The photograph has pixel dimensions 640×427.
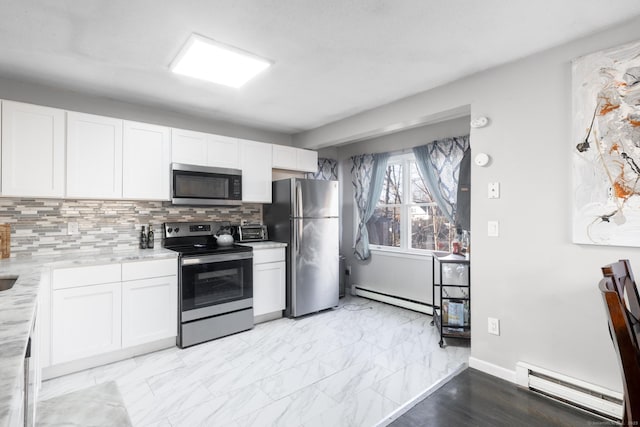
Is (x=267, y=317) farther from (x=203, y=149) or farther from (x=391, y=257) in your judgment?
(x=203, y=149)

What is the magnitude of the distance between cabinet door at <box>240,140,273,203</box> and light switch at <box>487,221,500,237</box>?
250 cm

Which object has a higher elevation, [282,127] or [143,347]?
[282,127]

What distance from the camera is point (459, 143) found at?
362 centimetres

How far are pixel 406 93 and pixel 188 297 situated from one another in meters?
2.82

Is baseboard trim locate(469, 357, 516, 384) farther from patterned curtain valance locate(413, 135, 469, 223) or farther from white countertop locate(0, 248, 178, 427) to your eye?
white countertop locate(0, 248, 178, 427)

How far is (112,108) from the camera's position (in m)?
3.23

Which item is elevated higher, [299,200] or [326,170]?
[326,170]

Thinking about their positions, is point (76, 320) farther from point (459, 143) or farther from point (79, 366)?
point (459, 143)

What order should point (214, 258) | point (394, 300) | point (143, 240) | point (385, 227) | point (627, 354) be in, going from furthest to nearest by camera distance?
point (385, 227)
point (394, 300)
point (143, 240)
point (214, 258)
point (627, 354)

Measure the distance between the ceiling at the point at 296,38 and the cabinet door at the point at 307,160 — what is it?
139 cm

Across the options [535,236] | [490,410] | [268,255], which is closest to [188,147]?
[268,255]

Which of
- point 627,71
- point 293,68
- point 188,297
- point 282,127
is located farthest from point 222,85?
point 627,71

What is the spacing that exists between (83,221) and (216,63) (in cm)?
200

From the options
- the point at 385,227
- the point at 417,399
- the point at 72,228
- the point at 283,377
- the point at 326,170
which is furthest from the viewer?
the point at 326,170
